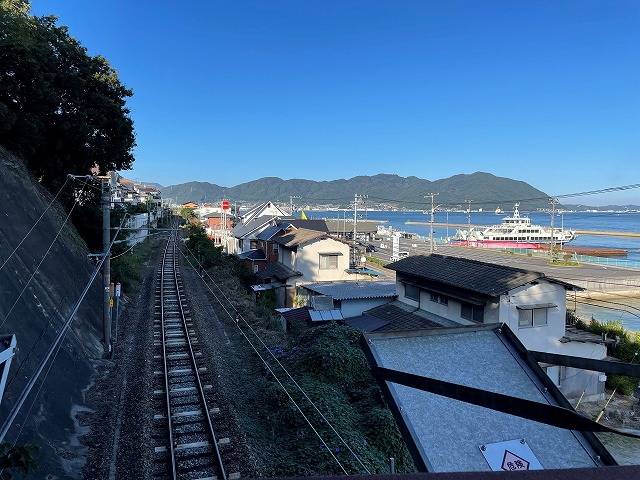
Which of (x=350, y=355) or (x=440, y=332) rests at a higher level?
(x=440, y=332)

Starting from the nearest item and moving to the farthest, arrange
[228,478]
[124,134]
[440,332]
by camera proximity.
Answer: [440,332], [228,478], [124,134]

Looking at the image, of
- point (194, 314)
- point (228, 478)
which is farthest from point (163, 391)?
point (194, 314)

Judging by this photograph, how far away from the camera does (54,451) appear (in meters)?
7.67

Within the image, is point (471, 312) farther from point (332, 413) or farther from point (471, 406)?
point (471, 406)

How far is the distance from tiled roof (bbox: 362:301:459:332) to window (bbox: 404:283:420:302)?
1.37 ft

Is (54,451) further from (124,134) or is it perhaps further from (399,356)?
(124,134)

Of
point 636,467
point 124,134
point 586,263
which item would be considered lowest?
point 586,263

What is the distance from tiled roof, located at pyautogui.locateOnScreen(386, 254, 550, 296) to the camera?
14812 millimetres

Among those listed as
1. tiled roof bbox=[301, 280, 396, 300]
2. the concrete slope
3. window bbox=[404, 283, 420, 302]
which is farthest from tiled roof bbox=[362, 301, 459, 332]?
the concrete slope

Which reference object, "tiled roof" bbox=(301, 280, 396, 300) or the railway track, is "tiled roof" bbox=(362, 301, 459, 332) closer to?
"tiled roof" bbox=(301, 280, 396, 300)

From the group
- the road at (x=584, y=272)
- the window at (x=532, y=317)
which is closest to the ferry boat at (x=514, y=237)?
the road at (x=584, y=272)

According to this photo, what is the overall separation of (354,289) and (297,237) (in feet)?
23.8

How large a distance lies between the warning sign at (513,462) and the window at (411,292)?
589 inches

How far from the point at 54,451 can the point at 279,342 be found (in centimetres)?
899
